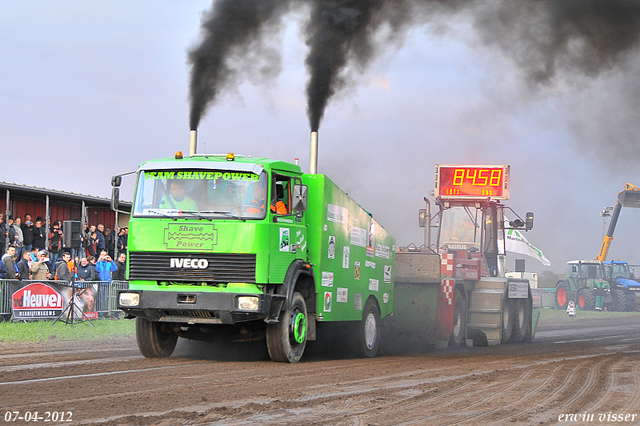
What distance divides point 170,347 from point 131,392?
389 centimetres

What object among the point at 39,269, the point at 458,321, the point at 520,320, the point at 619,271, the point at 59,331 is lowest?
the point at 59,331

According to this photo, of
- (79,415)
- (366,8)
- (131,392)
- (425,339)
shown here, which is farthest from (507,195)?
(79,415)

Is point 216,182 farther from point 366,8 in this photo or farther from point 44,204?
point 44,204

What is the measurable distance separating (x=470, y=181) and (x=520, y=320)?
371cm

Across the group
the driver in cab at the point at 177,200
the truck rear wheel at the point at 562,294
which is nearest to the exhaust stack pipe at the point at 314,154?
the driver in cab at the point at 177,200

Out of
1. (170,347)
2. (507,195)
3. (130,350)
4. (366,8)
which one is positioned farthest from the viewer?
(507,195)

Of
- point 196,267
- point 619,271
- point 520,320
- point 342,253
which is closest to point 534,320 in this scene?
point 520,320

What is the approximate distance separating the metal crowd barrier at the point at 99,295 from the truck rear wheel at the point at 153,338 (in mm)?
5400

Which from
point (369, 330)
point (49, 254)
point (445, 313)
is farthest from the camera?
point (49, 254)

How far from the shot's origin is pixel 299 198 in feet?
34.3

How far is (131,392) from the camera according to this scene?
7648 millimetres

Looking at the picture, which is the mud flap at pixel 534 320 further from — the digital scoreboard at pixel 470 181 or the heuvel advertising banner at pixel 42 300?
the heuvel advertising banner at pixel 42 300

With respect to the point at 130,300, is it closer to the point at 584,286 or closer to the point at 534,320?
the point at 534,320

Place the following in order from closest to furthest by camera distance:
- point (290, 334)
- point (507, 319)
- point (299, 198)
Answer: point (299, 198) < point (290, 334) < point (507, 319)
